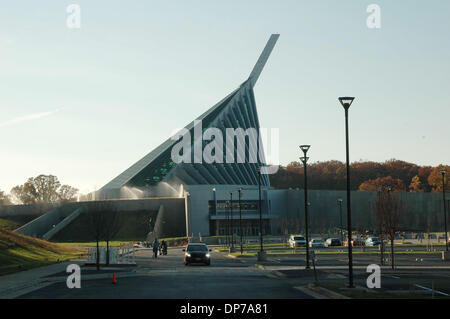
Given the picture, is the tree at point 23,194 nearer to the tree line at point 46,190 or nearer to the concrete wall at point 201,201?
the tree line at point 46,190

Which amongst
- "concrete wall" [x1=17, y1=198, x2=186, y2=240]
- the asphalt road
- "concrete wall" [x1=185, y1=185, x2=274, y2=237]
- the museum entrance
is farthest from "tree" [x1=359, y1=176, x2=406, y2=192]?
the asphalt road

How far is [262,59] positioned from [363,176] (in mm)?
49883

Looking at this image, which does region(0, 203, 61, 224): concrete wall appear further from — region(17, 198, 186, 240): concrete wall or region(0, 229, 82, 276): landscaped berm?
region(0, 229, 82, 276): landscaped berm

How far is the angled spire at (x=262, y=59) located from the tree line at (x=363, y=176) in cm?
3842

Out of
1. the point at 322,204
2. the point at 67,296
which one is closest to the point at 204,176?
the point at 322,204

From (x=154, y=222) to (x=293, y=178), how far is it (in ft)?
256

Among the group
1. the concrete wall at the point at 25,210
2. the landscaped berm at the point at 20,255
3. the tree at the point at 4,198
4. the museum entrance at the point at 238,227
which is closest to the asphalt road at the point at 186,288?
the landscaped berm at the point at 20,255

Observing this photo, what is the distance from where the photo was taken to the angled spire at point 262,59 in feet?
453

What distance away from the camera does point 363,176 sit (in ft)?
567

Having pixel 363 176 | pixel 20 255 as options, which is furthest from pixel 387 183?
pixel 20 255

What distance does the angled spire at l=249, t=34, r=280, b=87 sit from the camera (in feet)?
453

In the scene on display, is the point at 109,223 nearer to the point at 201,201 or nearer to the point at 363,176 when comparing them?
the point at 201,201

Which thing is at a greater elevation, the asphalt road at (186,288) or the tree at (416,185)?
the tree at (416,185)
